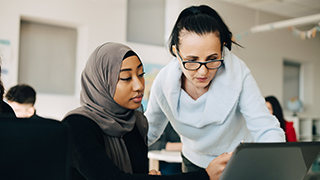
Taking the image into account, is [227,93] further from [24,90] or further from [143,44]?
[143,44]

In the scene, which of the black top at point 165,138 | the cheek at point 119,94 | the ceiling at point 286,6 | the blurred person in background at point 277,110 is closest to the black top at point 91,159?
the cheek at point 119,94

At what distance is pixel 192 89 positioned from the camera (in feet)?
4.79

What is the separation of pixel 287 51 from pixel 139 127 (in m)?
6.22

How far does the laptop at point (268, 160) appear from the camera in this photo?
29.6 inches

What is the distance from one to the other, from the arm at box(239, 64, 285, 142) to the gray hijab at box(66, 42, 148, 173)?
468mm

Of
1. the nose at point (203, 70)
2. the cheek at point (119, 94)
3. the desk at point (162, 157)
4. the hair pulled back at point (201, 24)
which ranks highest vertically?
the hair pulled back at point (201, 24)

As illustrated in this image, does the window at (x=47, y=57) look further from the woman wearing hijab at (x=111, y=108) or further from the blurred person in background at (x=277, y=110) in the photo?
the woman wearing hijab at (x=111, y=108)

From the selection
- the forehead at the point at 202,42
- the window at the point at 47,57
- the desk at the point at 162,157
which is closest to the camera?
the forehead at the point at 202,42

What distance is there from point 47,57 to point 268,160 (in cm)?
403

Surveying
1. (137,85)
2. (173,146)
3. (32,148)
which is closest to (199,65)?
(137,85)

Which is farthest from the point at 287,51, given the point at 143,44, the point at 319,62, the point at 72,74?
the point at 72,74

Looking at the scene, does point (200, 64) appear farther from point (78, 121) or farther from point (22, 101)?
point (22, 101)

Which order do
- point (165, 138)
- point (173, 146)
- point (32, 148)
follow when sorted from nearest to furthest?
point (32, 148), point (173, 146), point (165, 138)

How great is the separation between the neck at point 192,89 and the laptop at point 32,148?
3.30 ft
